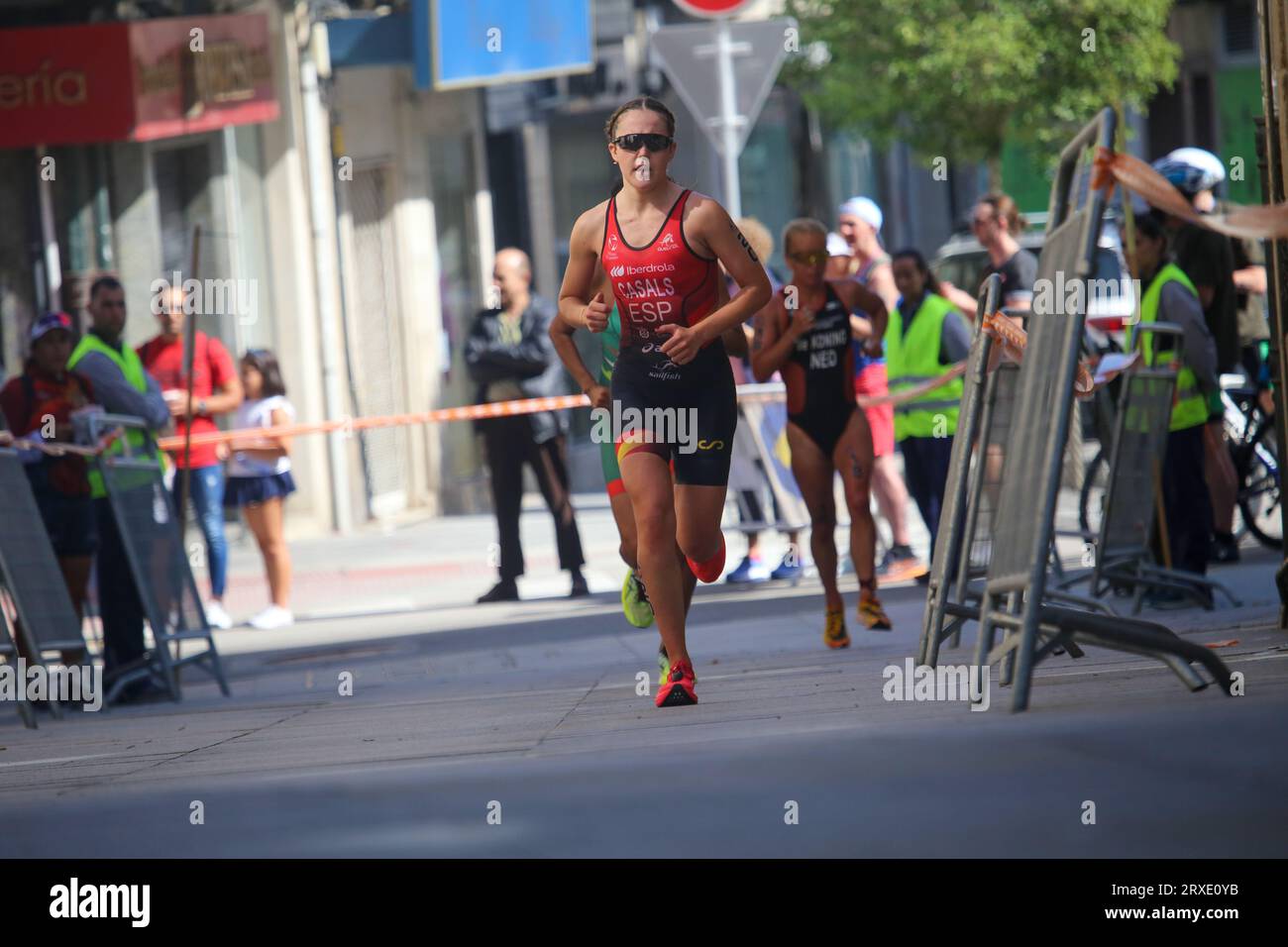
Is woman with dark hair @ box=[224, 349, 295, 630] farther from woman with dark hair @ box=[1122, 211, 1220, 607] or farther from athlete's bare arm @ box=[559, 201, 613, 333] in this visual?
athlete's bare arm @ box=[559, 201, 613, 333]

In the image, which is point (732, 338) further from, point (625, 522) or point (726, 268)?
point (625, 522)

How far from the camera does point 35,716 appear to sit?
8.97 meters

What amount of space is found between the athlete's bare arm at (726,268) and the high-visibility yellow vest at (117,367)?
3.62 meters

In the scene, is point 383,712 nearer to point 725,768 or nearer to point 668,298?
point 668,298

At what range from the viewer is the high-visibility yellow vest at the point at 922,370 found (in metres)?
11.6

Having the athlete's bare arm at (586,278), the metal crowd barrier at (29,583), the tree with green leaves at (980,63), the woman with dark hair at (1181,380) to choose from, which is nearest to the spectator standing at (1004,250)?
the woman with dark hair at (1181,380)

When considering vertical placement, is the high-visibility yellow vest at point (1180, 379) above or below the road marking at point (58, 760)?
above

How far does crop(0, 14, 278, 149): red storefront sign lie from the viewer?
14.9m

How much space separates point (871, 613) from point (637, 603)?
1996mm

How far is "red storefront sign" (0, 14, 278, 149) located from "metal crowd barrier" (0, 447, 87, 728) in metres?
6.38

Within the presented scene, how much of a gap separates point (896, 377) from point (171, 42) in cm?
689

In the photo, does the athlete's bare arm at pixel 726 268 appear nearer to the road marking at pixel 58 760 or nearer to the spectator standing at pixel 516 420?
the road marking at pixel 58 760

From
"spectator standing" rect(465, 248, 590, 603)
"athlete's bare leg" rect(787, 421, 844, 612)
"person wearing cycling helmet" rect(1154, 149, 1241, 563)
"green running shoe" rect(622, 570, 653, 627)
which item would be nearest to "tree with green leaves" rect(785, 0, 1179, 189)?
"spectator standing" rect(465, 248, 590, 603)

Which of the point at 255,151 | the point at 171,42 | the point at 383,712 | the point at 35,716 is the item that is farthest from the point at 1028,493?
the point at 255,151
